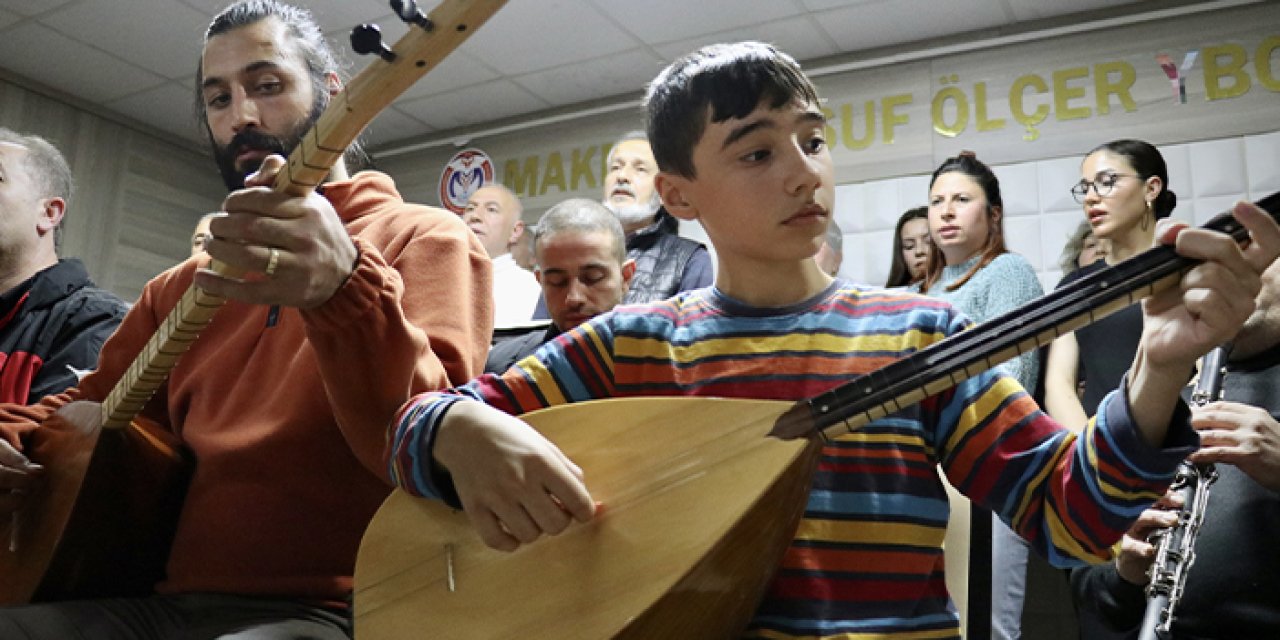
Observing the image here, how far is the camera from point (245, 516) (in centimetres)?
127

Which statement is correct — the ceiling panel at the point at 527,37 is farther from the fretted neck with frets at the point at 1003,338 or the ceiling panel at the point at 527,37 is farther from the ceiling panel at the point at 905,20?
the fretted neck with frets at the point at 1003,338

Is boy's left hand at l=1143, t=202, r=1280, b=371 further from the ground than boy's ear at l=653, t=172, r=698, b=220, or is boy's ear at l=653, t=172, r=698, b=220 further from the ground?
boy's ear at l=653, t=172, r=698, b=220

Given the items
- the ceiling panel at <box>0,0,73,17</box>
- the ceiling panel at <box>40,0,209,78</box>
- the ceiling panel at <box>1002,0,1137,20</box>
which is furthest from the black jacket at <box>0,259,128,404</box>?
the ceiling panel at <box>1002,0,1137,20</box>

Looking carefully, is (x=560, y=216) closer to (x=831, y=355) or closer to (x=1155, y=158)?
(x=831, y=355)

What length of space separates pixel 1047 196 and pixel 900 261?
88cm

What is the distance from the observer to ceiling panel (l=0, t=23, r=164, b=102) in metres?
4.89

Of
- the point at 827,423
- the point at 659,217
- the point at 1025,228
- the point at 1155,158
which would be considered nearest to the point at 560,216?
the point at 659,217

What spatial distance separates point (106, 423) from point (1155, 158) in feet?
9.90

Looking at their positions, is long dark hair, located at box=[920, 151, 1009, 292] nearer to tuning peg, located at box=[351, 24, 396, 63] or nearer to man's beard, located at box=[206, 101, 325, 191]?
man's beard, located at box=[206, 101, 325, 191]

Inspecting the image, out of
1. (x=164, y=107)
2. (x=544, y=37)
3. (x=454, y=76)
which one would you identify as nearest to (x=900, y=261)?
(x=544, y=37)

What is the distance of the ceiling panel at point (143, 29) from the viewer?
14.9ft

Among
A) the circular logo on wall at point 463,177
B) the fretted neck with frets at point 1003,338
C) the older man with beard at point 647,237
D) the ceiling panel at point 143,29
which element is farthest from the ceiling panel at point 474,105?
the fretted neck with frets at point 1003,338

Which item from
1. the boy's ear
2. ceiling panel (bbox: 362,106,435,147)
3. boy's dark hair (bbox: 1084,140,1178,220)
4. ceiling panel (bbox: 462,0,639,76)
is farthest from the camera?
ceiling panel (bbox: 362,106,435,147)

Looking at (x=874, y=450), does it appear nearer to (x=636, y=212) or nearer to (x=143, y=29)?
(x=636, y=212)
